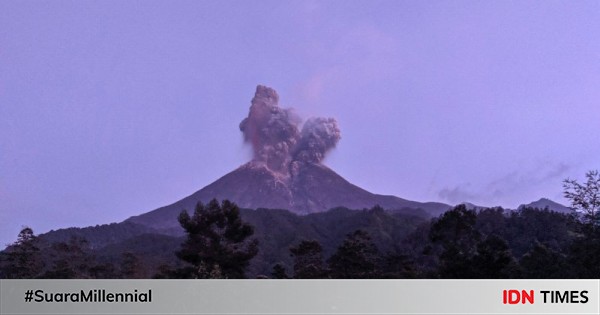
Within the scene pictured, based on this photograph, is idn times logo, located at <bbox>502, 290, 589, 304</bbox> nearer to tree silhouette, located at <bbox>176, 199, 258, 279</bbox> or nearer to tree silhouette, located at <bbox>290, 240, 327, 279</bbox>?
tree silhouette, located at <bbox>176, 199, 258, 279</bbox>

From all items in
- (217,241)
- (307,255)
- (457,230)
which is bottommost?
(307,255)

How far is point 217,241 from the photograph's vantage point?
66.5 m

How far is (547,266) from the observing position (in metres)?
48.5

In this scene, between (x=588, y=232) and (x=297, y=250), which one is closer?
(x=588, y=232)

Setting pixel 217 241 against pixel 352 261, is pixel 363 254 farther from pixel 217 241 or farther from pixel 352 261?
pixel 217 241

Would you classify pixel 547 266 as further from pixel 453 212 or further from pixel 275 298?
pixel 275 298

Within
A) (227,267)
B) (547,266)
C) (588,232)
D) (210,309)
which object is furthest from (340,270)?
(210,309)

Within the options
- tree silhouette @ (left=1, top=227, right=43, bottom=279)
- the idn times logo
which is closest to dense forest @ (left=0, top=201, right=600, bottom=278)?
tree silhouette @ (left=1, top=227, right=43, bottom=279)

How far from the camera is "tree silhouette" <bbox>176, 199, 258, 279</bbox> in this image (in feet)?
209

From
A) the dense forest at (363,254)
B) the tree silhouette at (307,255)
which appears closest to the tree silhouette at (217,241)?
the dense forest at (363,254)

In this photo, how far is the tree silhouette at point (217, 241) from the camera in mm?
63781

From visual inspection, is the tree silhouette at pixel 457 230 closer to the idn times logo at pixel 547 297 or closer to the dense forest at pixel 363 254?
the dense forest at pixel 363 254

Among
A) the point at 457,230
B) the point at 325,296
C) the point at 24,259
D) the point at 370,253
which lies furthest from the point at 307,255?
the point at 325,296

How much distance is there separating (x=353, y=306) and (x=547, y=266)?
34.1 m
